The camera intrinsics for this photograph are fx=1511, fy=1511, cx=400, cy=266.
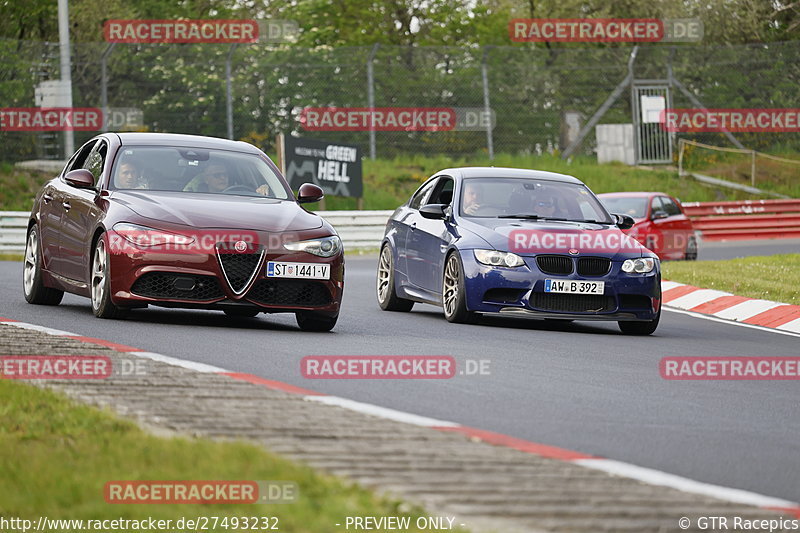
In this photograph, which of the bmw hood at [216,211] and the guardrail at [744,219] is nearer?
the bmw hood at [216,211]

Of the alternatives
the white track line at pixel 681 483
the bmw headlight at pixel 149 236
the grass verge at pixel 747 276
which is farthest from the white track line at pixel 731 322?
the white track line at pixel 681 483

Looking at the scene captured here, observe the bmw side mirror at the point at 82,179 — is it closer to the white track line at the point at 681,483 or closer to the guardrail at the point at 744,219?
the white track line at the point at 681,483

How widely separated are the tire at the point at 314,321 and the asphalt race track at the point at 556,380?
0.13 meters

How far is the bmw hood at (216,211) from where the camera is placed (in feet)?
38.6

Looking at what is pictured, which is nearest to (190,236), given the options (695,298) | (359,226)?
(695,298)

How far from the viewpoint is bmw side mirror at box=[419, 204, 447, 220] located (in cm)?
1487

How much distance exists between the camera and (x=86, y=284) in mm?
12453

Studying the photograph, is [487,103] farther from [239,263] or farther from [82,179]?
[239,263]

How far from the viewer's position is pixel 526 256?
13.7m

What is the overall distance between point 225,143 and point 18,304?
2.44m

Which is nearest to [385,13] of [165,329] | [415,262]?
[415,262]

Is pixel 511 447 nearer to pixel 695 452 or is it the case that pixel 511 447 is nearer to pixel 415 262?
pixel 695 452

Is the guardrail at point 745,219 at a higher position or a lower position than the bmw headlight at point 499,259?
lower

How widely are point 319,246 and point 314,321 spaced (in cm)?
72
